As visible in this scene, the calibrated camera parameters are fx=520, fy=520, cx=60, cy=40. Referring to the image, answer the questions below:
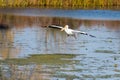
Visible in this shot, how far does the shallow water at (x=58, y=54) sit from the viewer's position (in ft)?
36.9

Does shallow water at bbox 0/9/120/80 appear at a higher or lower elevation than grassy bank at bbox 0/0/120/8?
higher

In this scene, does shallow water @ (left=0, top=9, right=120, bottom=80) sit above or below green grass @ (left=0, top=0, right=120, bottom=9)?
above

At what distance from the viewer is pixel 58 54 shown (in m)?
14.7

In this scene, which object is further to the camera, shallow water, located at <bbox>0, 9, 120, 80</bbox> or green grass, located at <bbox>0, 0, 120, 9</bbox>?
green grass, located at <bbox>0, 0, 120, 9</bbox>

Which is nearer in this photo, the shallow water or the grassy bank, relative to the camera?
the shallow water

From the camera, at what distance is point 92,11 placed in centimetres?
3238

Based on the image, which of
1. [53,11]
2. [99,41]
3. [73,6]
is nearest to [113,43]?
[99,41]

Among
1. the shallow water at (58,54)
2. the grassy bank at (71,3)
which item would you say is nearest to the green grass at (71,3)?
the grassy bank at (71,3)

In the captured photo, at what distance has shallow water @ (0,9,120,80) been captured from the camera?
1123 centimetres

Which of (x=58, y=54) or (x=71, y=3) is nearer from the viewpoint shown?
(x=58, y=54)

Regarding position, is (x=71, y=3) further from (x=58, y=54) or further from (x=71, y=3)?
(x=58, y=54)

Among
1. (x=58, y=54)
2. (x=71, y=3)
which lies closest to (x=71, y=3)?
(x=71, y=3)

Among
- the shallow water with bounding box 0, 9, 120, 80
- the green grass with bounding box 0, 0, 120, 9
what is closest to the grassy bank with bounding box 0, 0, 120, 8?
the green grass with bounding box 0, 0, 120, 9

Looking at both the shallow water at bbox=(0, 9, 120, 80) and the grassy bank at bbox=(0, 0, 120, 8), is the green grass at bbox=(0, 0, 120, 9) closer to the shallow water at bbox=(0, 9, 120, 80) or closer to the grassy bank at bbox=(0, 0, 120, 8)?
the grassy bank at bbox=(0, 0, 120, 8)
